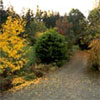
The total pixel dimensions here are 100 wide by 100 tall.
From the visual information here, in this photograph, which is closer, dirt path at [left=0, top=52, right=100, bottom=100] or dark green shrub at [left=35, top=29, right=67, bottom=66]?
dirt path at [left=0, top=52, right=100, bottom=100]

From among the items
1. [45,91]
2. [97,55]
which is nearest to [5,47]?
[45,91]

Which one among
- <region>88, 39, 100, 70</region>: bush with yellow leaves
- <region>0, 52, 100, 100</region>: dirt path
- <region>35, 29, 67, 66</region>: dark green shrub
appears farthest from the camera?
<region>35, 29, 67, 66</region>: dark green shrub

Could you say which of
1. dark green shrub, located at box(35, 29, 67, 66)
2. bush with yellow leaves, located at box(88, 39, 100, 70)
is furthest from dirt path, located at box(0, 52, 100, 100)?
dark green shrub, located at box(35, 29, 67, 66)

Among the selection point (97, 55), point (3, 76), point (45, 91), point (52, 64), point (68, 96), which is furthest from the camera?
point (52, 64)

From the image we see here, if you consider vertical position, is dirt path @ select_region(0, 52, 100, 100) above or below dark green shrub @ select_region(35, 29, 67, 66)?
below

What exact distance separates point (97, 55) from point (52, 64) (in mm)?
3454

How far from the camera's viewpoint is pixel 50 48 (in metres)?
12.9

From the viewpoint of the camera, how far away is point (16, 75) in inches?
352

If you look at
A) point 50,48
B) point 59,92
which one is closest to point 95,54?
point 50,48

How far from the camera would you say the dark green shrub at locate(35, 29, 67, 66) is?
13.1 meters

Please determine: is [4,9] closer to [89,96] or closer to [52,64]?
[52,64]

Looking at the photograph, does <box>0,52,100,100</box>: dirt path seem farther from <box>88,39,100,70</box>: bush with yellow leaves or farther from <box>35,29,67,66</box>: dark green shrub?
<box>35,29,67,66</box>: dark green shrub

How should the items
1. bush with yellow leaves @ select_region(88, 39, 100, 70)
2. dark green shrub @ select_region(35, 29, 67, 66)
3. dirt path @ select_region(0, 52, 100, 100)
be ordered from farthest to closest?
dark green shrub @ select_region(35, 29, 67, 66), bush with yellow leaves @ select_region(88, 39, 100, 70), dirt path @ select_region(0, 52, 100, 100)

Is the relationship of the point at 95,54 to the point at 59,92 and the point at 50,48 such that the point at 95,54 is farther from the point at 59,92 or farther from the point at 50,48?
the point at 59,92
